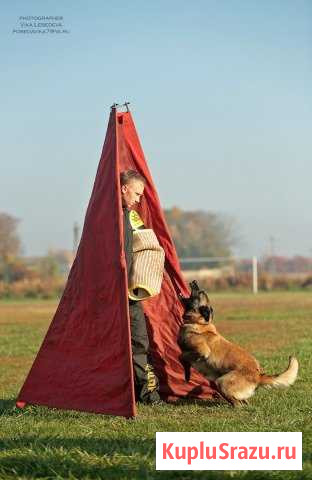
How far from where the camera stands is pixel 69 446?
6168mm

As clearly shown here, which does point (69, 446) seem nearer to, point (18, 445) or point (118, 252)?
point (18, 445)

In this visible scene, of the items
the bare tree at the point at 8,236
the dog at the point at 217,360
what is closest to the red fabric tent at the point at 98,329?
the dog at the point at 217,360

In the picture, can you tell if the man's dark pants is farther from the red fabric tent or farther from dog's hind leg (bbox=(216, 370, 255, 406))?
dog's hind leg (bbox=(216, 370, 255, 406))

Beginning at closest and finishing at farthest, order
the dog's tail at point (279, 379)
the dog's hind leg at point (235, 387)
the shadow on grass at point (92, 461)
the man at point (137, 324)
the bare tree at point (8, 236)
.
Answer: the shadow on grass at point (92, 461) < the dog's hind leg at point (235, 387) < the dog's tail at point (279, 379) < the man at point (137, 324) < the bare tree at point (8, 236)

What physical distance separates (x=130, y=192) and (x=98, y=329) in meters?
1.30

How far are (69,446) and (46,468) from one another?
1.82 feet

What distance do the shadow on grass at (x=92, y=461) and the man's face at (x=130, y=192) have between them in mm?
2457

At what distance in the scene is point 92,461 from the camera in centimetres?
567

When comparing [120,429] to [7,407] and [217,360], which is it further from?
[7,407]

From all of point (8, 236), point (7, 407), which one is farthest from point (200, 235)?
point (7, 407)

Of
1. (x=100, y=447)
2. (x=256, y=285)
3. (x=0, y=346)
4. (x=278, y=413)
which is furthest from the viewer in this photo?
(x=256, y=285)

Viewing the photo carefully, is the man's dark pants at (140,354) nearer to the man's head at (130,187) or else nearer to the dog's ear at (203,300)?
the dog's ear at (203,300)

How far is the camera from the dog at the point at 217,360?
7.91 meters

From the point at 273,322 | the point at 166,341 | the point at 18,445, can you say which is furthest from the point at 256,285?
the point at 18,445
